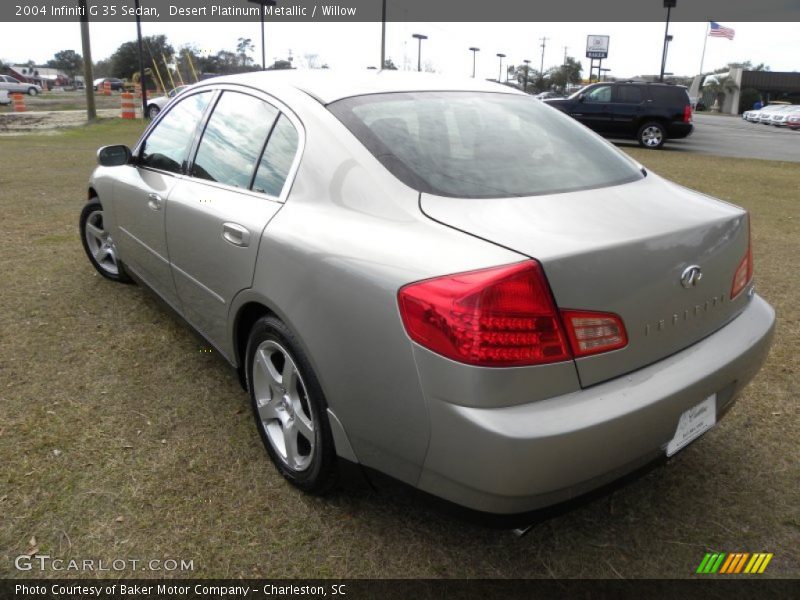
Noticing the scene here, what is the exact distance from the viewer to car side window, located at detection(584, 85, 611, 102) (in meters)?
17.1

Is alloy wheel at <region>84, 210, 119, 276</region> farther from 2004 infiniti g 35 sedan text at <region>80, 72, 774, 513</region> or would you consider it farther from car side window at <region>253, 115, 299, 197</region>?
car side window at <region>253, 115, 299, 197</region>

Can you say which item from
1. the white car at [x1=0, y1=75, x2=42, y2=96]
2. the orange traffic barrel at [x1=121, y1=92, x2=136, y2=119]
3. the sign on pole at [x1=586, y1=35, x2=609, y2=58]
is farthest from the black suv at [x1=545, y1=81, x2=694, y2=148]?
the sign on pole at [x1=586, y1=35, x2=609, y2=58]

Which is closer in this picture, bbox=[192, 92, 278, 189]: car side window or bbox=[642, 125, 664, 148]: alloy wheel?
bbox=[192, 92, 278, 189]: car side window

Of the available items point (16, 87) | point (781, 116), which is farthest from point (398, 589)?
point (16, 87)

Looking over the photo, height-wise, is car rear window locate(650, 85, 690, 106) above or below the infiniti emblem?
above

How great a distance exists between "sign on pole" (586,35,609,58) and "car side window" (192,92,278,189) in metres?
72.6

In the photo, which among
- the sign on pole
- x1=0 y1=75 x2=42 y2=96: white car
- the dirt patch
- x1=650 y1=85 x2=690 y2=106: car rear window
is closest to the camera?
x1=650 y1=85 x2=690 y2=106: car rear window

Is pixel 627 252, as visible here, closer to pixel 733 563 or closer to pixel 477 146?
pixel 477 146

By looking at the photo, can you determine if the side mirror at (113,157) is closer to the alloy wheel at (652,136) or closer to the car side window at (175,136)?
the car side window at (175,136)

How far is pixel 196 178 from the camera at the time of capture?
9.75 ft

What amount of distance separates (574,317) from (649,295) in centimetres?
29

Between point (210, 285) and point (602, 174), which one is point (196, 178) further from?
point (602, 174)

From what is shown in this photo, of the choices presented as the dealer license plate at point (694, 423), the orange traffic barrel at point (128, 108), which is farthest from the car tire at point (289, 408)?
the orange traffic barrel at point (128, 108)

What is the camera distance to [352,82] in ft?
8.62
